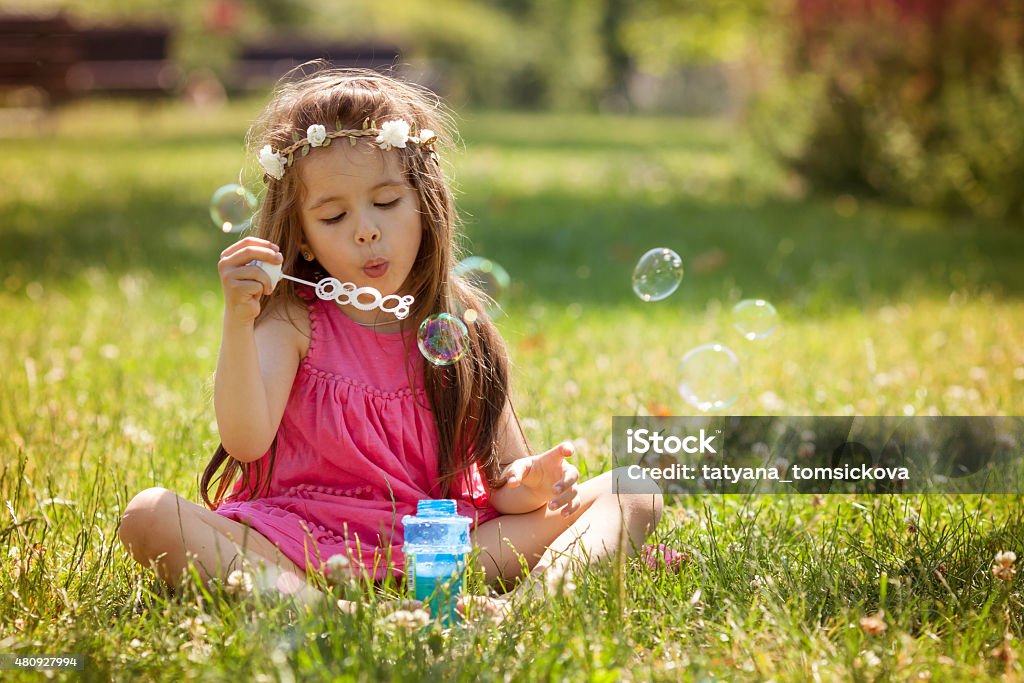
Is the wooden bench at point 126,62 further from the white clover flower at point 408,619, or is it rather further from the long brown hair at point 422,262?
the white clover flower at point 408,619

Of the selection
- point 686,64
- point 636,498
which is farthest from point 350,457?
point 686,64

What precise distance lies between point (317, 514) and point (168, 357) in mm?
2370

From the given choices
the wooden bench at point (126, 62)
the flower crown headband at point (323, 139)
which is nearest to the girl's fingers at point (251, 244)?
the flower crown headband at point (323, 139)

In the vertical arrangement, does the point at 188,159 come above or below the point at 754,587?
above

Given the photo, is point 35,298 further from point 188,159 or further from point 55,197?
point 188,159

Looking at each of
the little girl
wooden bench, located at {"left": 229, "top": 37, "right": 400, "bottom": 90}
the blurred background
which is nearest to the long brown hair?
the little girl

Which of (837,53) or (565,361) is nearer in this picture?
(565,361)

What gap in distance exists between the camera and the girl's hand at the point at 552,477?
2.65 metres

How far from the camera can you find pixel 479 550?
2695 millimetres

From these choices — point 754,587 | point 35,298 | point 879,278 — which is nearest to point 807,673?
point 754,587

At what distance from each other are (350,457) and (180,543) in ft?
1.61

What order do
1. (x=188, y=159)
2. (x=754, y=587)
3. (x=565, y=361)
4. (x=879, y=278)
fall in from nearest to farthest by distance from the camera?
1. (x=754, y=587)
2. (x=565, y=361)
3. (x=879, y=278)
4. (x=188, y=159)

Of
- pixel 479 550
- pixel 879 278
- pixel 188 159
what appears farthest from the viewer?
pixel 188 159

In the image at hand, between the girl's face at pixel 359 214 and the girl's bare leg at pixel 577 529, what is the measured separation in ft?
2.22
